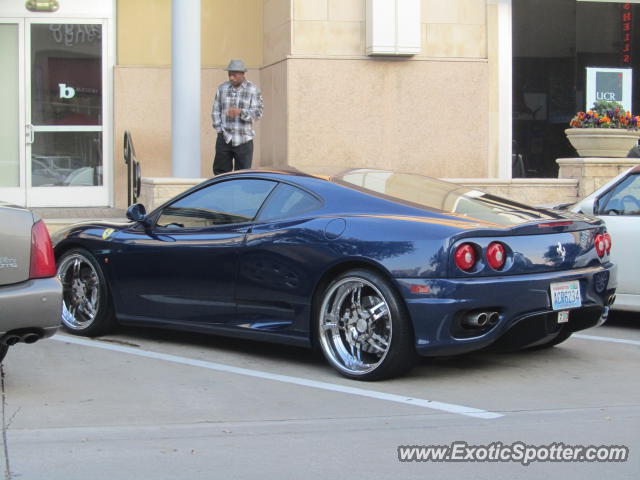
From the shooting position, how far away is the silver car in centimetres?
600

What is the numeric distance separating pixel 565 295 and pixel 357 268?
51.1 inches

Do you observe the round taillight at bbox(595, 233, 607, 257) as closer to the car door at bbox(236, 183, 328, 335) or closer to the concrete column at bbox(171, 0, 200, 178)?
the car door at bbox(236, 183, 328, 335)

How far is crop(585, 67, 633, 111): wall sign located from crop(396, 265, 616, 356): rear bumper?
12731 mm

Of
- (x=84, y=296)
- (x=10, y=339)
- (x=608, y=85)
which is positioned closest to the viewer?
(x=10, y=339)

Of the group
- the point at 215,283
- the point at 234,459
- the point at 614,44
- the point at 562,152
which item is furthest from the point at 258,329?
the point at 614,44

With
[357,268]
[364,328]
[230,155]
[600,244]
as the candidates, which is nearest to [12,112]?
[230,155]

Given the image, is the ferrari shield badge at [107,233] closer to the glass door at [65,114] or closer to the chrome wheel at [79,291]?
Result: the chrome wheel at [79,291]

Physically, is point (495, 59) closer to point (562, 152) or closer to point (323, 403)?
point (562, 152)

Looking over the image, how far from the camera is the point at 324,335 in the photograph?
269 inches

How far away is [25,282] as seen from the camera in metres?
6.13

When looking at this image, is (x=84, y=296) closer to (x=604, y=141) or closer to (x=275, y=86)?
(x=275, y=86)

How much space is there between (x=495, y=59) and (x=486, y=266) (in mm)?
10390

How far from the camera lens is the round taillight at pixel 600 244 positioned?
Answer: 23.4 feet

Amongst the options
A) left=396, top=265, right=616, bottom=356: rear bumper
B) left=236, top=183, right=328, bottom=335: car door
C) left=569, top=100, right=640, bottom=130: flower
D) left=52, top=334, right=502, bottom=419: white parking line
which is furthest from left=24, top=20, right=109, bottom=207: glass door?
left=396, top=265, right=616, bottom=356: rear bumper
